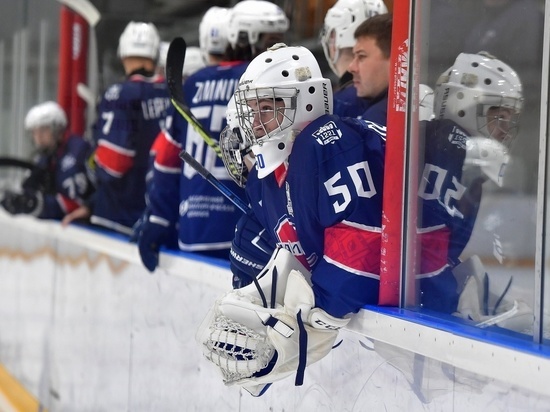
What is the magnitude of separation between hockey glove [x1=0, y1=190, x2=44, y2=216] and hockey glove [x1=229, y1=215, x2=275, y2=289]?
9.63ft

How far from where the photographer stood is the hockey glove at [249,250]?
222 cm

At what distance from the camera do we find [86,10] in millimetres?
5375

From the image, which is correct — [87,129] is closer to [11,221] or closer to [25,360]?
[11,221]

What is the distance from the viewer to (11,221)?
5961 millimetres

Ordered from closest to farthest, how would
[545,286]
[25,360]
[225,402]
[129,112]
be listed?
[545,286], [225,402], [129,112], [25,360]

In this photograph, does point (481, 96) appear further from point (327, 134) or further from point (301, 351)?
point (301, 351)

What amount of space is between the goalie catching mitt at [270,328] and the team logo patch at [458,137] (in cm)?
37

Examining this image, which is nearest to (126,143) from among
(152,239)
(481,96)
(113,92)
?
(113,92)

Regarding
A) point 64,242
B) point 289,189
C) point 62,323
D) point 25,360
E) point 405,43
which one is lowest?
point 25,360

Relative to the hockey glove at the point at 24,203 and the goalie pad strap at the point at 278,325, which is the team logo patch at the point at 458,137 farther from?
the hockey glove at the point at 24,203

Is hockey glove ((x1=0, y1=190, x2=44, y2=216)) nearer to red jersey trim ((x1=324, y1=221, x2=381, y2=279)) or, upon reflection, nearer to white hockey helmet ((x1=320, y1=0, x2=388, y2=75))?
white hockey helmet ((x1=320, y1=0, x2=388, y2=75))

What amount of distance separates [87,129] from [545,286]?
4.32 metres

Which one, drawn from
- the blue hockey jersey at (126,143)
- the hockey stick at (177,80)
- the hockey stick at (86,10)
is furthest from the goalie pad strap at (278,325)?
the hockey stick at (86,10)

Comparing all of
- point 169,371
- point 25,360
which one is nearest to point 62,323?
point 25,360
